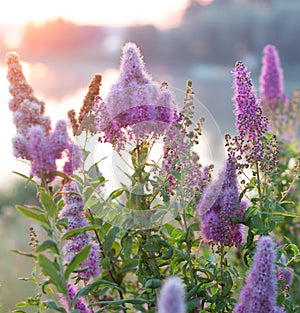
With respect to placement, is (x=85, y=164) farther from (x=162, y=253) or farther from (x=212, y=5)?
(x=212, y=5)

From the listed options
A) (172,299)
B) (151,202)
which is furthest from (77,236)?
(172,299)

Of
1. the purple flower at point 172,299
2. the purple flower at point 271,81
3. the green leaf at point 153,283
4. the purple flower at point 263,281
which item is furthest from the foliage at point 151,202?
the purple flower at point 271,81

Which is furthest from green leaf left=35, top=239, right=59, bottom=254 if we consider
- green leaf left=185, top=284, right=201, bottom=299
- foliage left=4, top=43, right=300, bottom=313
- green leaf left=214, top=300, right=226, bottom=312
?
green leaf left=214, top=300, right=226, bottom=312

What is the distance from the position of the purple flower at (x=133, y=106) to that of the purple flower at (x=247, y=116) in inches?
8.5

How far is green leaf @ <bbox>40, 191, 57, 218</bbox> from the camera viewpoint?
1.68 meters

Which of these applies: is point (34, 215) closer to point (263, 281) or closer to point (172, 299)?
point (263, 281)

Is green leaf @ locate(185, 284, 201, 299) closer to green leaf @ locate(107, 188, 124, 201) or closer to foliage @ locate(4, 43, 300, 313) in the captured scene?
foliage @ locate(4, 43, 300, 313)

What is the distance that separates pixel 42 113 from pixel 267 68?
2.37 metres

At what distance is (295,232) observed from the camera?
11.6 feet

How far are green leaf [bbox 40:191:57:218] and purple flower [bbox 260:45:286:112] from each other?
7.66 ft

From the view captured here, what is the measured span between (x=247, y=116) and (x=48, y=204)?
26.1 inches

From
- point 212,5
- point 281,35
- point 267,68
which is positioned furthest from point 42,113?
point 212,5

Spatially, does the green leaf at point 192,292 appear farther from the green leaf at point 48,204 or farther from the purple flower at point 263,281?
the green leaf at point 48,204

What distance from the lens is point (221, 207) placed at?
2.02 metres
